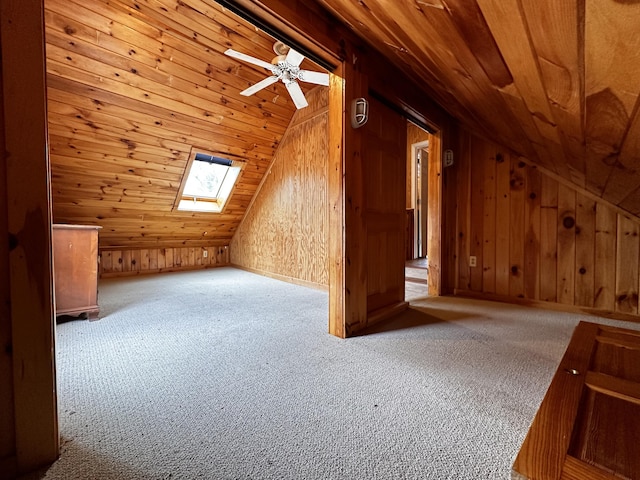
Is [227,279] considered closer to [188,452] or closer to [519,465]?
[188,452]

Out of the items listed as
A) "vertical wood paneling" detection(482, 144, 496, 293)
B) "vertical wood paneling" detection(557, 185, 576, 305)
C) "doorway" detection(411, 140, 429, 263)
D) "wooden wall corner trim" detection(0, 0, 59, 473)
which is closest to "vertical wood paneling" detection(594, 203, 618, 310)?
"vertical wood paneling" detection(557, 185, 576, 305)

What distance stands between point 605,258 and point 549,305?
1.79 feet

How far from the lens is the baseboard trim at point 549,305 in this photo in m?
2.11

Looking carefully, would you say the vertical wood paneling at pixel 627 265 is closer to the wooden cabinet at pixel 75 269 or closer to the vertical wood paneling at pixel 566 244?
the vertical wood paneling at pixel 566 244

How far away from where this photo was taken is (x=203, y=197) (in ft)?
15.3

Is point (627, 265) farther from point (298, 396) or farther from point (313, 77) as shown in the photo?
point (313, 77)

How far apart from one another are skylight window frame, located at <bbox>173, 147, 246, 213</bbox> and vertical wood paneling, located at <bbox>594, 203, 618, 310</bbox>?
398 cm

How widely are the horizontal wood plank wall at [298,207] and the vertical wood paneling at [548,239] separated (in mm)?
2067

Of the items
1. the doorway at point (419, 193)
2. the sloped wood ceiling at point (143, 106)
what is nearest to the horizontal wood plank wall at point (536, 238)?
the doorway at point (419, 193)

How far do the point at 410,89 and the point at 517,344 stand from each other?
2.04m

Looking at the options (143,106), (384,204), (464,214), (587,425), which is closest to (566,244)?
(464,214)

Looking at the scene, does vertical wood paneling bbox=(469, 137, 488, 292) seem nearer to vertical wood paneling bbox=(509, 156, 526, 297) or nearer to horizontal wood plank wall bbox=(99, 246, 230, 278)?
vertical wood paneling bbox=(509, 156, 526, 297)

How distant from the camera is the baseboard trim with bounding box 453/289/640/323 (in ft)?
6.94

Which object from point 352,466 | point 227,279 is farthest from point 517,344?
point 227,279
